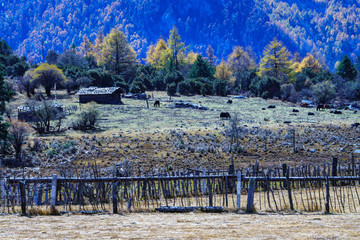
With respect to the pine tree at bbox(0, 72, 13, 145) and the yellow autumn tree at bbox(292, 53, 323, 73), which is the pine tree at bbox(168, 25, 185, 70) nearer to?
the yellow autumn tree at bbox(292, 53, 323, 73)

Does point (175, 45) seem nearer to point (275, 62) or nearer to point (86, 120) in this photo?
point (275, 62)

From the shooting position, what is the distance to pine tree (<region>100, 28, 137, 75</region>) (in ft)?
285

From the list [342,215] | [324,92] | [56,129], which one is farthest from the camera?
[324,92]

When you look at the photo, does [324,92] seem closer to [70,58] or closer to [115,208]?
[115,208]

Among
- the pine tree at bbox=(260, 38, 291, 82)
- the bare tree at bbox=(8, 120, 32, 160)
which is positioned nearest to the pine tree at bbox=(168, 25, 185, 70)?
the pine tree at bbox=(260, 38, 291, 82)

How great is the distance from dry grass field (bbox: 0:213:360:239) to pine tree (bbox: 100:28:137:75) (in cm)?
7735

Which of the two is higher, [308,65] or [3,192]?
[308,65]

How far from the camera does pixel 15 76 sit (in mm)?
71500

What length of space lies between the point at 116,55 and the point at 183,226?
80032 mm

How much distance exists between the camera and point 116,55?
3418 inches

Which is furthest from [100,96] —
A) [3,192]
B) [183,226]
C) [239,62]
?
[239,62]

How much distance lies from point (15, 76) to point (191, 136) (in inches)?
2045

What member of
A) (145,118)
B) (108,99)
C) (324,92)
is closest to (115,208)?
(145,118)

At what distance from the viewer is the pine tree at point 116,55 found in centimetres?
8681
